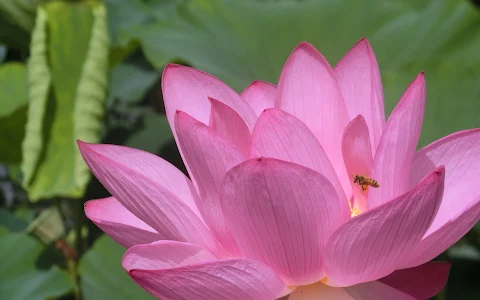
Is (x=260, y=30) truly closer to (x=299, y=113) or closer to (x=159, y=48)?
(x=159, y=48)

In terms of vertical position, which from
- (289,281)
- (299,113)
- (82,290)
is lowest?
(82,290)

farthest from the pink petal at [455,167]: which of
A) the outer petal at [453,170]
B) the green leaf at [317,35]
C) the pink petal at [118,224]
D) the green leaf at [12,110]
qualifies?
the green leaf at [12,110]

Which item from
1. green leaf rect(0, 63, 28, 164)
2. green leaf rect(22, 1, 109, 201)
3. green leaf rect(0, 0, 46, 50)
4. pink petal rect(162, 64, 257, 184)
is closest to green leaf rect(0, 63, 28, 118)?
green leaf rect(0, 63, 28, 164)

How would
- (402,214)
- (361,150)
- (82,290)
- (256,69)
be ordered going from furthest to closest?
(256,69), (82,290), (361,150), (402,214)

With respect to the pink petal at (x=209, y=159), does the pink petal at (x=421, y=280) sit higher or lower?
lower

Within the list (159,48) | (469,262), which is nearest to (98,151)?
(159,48)

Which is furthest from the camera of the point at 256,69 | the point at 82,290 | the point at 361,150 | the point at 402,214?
the point at 256,69

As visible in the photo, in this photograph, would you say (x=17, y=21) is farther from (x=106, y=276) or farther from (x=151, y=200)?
(x=151, y=200)

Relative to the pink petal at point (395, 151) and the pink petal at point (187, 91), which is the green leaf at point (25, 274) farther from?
the pink petal at point (395, 151)

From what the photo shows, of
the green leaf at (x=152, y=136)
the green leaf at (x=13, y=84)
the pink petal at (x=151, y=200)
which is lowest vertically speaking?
the green leaf at (x=152, y=136)
